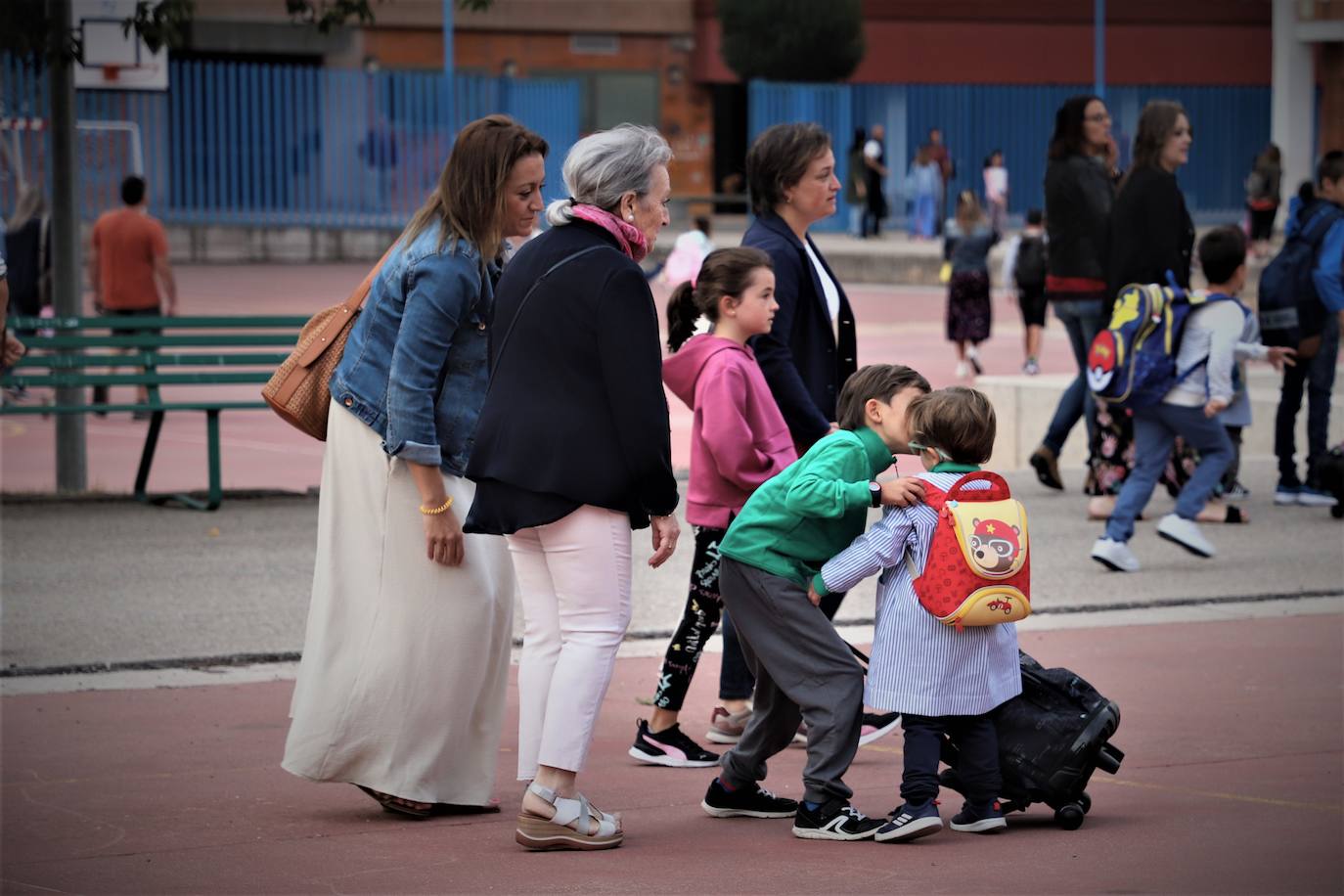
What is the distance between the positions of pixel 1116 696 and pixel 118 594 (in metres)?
4.22

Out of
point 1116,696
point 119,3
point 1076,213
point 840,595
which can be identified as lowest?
point 1116,696

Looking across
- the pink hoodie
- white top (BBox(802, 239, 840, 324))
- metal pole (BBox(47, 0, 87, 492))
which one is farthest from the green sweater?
Answer: metal pole (BBox(47, 0, 87, 492))

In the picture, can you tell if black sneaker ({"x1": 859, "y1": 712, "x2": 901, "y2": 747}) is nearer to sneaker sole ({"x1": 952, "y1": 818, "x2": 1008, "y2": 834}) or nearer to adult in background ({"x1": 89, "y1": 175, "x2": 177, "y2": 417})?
sneaker sole ({"x1": 952, "y1": 818, "x2": 1008, "y2": 834})

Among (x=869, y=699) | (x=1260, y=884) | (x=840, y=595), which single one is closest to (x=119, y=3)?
(x=840, y=595)

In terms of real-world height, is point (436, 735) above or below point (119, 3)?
below

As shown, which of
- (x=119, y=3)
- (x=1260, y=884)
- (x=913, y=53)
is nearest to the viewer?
(x=1260, y=884)

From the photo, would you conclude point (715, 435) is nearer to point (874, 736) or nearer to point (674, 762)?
point (674, 762)

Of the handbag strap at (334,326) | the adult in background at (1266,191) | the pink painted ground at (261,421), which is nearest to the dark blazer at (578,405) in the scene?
the handbag strap at (334,326)

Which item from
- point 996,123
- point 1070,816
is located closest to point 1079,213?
point 1070,816

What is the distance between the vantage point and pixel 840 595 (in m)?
6.02

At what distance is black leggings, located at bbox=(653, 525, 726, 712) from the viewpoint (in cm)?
592

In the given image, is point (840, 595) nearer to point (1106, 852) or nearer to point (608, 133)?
point (1106, 852)

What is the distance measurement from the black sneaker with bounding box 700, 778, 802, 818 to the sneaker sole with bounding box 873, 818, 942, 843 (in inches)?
14.9

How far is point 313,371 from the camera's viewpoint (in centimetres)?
535
